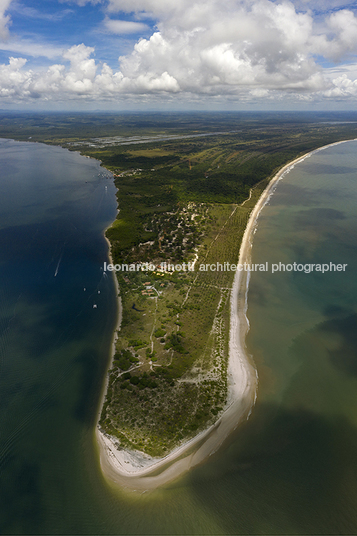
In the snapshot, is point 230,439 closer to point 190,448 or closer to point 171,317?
point 190,448

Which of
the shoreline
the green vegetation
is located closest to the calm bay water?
the shoreline

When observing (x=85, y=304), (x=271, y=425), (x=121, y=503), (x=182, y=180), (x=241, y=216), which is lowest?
(x=121, y=503)

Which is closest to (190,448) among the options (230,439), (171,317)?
(230,439)

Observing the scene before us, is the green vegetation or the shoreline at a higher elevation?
the green vegetation

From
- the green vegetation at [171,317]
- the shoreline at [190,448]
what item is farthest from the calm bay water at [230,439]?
the green vegetation at [171,317]

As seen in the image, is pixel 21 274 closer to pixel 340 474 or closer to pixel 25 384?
pixel 25 384

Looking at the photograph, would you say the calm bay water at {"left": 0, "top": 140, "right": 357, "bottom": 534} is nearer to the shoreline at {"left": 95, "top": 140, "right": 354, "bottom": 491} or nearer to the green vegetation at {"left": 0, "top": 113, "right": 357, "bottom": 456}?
the shoreline at {"left": 95, "top": 140, "right": 354, "bottom": 491}

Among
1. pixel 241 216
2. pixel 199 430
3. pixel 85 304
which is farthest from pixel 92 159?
pixel 199 430

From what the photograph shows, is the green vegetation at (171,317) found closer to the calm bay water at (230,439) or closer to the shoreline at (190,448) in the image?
the shoreline at (190,448)
